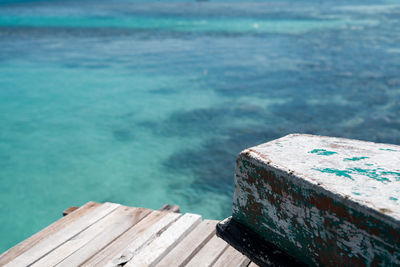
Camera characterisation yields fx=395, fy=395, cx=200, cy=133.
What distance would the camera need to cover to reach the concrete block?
1507mm

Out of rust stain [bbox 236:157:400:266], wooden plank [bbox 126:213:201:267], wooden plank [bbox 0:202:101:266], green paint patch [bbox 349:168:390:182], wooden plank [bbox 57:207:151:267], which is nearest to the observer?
rust stain [bbox 236:157:400:266]

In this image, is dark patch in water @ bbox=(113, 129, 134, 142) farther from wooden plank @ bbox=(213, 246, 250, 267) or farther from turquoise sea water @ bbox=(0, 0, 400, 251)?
wooden plank @ bbox=(213, 246, 250, 267)

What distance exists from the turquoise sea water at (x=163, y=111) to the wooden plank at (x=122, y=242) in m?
2.58

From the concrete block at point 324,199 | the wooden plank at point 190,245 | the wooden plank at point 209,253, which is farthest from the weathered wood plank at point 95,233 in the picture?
the concrete block at point 324,199

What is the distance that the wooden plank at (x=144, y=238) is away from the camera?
2775 mm

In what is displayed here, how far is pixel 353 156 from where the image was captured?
75.6 inches

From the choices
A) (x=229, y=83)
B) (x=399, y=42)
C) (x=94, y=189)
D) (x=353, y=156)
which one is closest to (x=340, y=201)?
(x=353, y=156)

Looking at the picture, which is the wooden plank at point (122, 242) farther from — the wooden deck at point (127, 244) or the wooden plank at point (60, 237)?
the wooden plank at point (60, 237)

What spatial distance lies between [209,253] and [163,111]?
7.61 meters

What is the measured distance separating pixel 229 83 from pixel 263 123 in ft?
12.7

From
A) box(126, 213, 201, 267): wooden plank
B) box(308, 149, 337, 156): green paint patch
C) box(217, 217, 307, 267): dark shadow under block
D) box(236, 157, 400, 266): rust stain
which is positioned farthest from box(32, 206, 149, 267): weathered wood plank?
box(308, 149, 337, 156): green paint patch

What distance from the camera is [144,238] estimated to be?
3.04 metres

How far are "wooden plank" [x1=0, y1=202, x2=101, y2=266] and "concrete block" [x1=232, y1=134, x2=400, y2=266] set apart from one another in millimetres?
1911

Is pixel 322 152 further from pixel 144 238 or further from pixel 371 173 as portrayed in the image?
pixel 144 238
